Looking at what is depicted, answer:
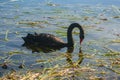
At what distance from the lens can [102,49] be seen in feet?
42.9

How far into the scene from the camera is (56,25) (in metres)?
16.7

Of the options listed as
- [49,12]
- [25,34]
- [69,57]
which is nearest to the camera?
[69,57]

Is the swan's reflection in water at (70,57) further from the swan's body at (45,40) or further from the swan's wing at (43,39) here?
the swan's wing at (43,39)

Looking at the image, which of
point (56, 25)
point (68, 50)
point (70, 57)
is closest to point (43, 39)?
point (68, 50)

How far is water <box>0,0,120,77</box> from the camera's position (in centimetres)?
1180

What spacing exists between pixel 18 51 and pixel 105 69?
3211 millimetres

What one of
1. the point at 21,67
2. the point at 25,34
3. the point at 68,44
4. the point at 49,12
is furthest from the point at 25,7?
the point at 21,67

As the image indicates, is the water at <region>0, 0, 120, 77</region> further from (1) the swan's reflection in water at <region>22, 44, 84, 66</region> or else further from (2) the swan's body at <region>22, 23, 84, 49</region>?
(2) the swan's body at <region>22, 23, 84, 49</region>

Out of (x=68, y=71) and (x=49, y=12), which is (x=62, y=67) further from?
(x=49, y=12)

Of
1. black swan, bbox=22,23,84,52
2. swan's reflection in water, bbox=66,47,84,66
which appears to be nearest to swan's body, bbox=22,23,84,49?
black swan, bbox=22,23,84,52

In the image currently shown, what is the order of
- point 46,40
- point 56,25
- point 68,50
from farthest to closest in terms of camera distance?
point 56,25
point 46,40
point 68,50

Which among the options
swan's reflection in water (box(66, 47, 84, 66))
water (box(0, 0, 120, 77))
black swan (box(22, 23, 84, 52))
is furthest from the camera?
black swan (box(22, 23, 84, 52))

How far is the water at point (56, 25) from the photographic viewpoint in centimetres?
1180

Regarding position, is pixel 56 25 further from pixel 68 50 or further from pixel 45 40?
pixel 68 50
